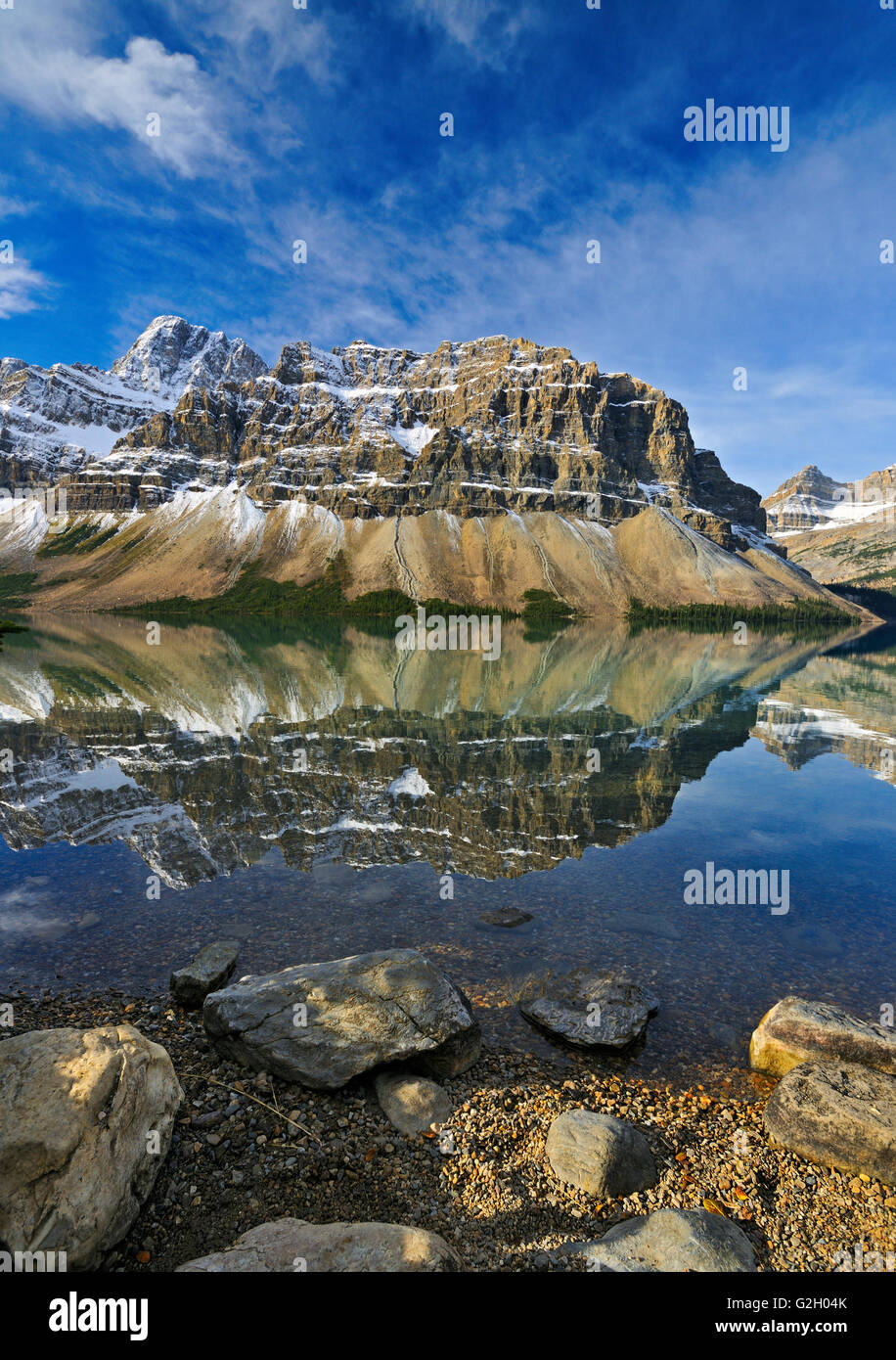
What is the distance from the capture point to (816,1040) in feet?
46.4

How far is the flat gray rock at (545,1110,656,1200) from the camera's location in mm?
10758

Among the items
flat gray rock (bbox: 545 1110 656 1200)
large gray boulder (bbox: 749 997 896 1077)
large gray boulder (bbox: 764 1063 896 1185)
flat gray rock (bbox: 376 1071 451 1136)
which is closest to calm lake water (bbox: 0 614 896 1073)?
large gray boulder (bbox: 749 997 896 1077)

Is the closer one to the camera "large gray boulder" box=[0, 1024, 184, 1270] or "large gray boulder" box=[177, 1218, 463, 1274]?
"large gray boulder" box=[177, 1218, 463, 1274]

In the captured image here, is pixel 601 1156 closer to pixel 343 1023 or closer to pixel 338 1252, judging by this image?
pixel 338 1252

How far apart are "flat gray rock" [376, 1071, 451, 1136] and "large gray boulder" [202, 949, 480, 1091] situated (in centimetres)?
44

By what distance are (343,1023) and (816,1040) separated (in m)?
10.7

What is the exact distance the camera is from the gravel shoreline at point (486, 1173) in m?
9.73

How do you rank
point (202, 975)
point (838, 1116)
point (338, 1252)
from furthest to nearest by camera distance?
point (202, 975) → point (838, 1116) → point (338, 1252)

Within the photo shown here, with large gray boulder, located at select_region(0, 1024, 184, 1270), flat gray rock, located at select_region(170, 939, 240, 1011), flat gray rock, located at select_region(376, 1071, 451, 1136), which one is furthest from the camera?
flat gray rock, located at select_region(170, 939, 240, 1011)

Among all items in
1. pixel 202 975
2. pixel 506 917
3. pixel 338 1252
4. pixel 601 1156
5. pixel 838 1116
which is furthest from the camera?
pixel 506 917

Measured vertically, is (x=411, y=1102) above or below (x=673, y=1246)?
below

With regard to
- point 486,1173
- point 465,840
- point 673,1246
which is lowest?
point 486,1173

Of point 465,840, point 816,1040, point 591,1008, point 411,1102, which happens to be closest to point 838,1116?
point 816,1040

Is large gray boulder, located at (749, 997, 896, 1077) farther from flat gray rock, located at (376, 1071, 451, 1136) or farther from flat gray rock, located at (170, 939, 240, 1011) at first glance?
flat gray rock, located at (170, 939, 240, 1011)
